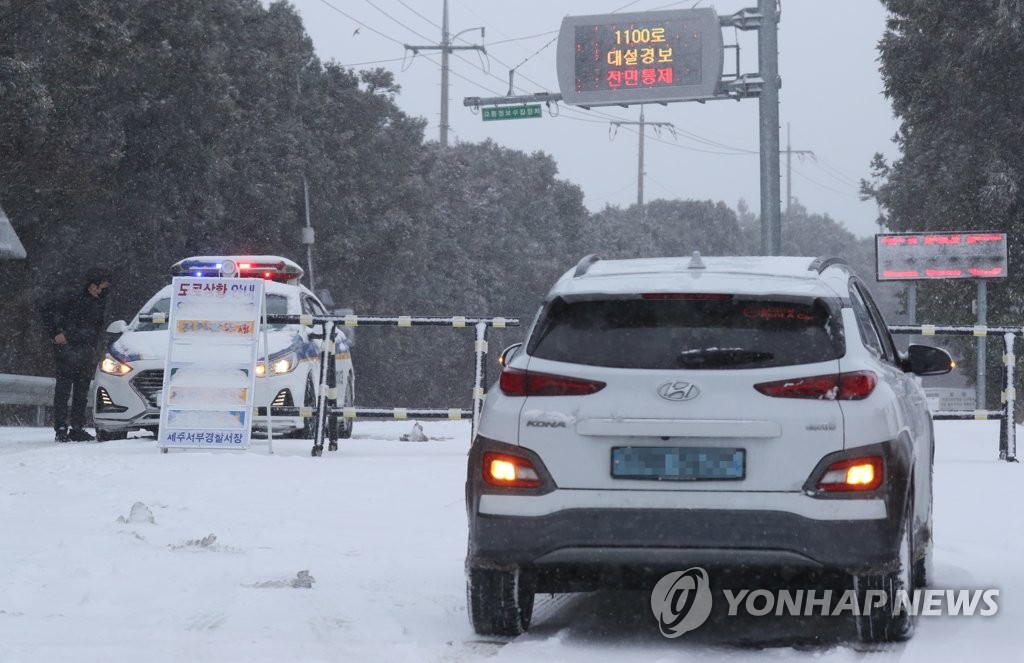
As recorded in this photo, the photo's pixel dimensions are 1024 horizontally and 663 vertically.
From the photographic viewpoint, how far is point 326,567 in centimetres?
873

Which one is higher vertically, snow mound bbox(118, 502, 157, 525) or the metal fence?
the metal fence

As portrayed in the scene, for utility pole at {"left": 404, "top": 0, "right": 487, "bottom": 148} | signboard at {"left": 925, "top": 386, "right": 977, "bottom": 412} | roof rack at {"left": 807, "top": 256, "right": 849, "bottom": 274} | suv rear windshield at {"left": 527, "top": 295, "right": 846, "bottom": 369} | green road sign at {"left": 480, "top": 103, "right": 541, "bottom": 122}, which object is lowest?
signboard at {"left": 925, "top": 386, "right": 977, "bottom": 412}

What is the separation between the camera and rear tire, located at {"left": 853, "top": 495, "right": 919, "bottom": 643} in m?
6.30

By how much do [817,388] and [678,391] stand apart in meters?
0.50

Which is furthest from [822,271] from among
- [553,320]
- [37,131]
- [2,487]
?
[37,131]

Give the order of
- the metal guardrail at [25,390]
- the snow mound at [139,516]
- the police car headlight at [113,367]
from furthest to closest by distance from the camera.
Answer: the metal guardrail at [25,390]
the police car headlight at [113,367]
the snow mound at [139,516]

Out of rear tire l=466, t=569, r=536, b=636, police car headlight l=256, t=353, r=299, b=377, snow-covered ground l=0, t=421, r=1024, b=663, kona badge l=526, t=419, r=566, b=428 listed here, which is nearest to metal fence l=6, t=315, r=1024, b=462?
police car headlight l=256, t=353, r=299, b=377

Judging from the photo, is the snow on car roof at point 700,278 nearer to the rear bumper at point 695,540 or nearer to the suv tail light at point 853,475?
the suv tail light at point 853,475

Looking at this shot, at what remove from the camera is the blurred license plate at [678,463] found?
20.4ft

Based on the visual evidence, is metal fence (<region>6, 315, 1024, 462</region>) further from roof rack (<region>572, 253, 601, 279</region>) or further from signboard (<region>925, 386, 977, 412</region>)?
signboard (<region>925, 386, 977, 412</region>)

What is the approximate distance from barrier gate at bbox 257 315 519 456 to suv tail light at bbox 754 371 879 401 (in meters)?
9.33

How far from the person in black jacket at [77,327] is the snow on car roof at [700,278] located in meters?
12.2

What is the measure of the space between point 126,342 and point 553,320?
1219 centimetres

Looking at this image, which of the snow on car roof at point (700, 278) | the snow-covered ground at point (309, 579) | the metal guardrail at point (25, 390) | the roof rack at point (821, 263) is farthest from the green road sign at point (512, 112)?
the snow on car roof at point (700, 278)
